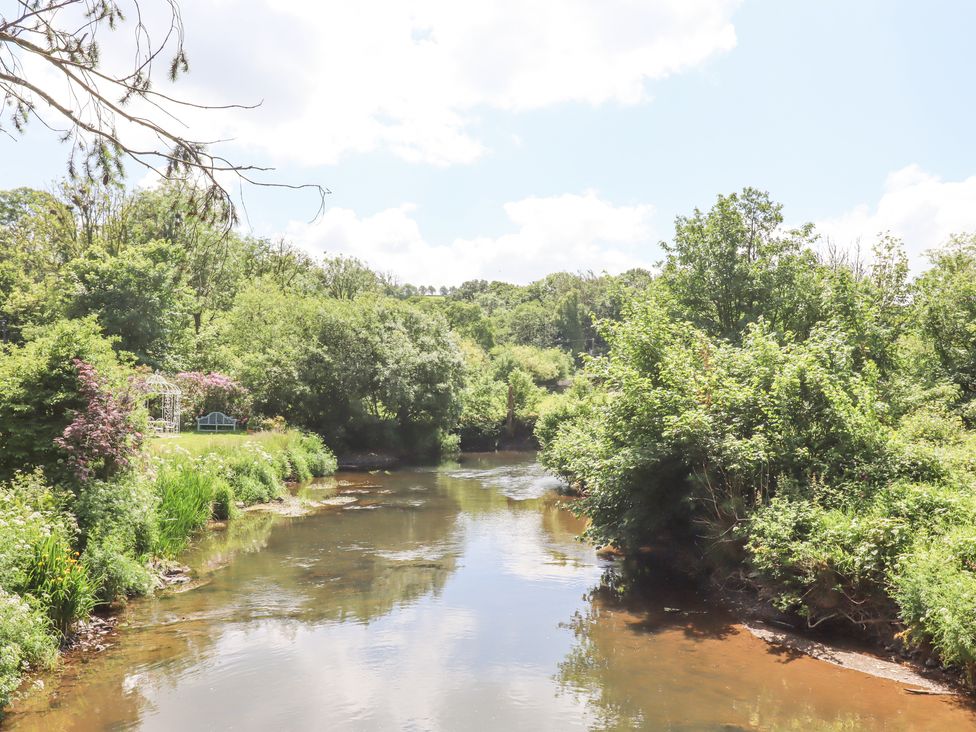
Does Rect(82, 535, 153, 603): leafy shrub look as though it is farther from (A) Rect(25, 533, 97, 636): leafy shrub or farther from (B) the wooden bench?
(B) the wooden bench

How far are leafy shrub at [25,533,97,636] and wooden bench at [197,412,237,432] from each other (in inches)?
1017

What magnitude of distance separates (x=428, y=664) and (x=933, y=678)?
6946 millimetres

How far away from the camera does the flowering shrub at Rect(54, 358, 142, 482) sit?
1190 cm

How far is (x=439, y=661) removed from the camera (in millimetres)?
10266

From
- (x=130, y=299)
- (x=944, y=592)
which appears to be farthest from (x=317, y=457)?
(x=944, y=592)

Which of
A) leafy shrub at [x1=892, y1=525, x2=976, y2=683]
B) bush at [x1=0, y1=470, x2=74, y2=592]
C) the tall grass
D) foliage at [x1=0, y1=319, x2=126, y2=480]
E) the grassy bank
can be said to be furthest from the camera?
the tall grass

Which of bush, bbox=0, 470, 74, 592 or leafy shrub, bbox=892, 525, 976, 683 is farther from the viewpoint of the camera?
→ bush, bbox=0, 470, 74, 592

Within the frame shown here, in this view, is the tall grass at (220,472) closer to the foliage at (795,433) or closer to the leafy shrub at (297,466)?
the leafy shrub at (297,466)

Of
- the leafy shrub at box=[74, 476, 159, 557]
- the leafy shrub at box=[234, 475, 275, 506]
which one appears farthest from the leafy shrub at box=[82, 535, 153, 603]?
the leafy shrub at box=[234, 475, 275, 506]

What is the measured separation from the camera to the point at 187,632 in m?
11.1

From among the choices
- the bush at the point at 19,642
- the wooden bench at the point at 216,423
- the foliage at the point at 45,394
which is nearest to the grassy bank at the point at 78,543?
the bush at the point at 19,642

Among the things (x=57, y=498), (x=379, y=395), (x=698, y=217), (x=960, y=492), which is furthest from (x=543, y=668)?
(x=379, y=395)

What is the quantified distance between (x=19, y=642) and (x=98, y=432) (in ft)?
15.4

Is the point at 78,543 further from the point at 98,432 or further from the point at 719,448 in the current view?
the point at 719,448
